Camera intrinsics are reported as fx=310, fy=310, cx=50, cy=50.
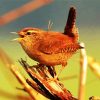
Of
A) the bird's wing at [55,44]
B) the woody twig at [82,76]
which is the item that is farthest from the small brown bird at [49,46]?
the woody twig at [82,76]

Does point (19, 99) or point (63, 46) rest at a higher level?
point (63, 46)

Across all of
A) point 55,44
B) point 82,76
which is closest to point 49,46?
point 55,44

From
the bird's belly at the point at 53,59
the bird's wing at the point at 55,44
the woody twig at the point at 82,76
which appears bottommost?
the woody twig at the point at 82,76

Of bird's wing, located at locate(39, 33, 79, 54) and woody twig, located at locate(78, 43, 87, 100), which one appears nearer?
woody twig, located at locate(78, 43, 87, 100)

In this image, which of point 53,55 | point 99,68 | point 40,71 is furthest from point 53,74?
point 99,68

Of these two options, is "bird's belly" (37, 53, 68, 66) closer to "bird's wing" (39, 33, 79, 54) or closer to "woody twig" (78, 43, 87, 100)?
"bird's wing" (39, 33, 79, 54)

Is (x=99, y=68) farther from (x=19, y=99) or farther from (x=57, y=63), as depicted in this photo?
(x=57, y=63)

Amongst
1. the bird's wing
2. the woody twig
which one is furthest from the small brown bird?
the woody twig

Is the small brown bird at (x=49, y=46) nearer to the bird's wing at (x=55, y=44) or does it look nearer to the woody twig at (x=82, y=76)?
the bird's wing at (x=55, y=44)
